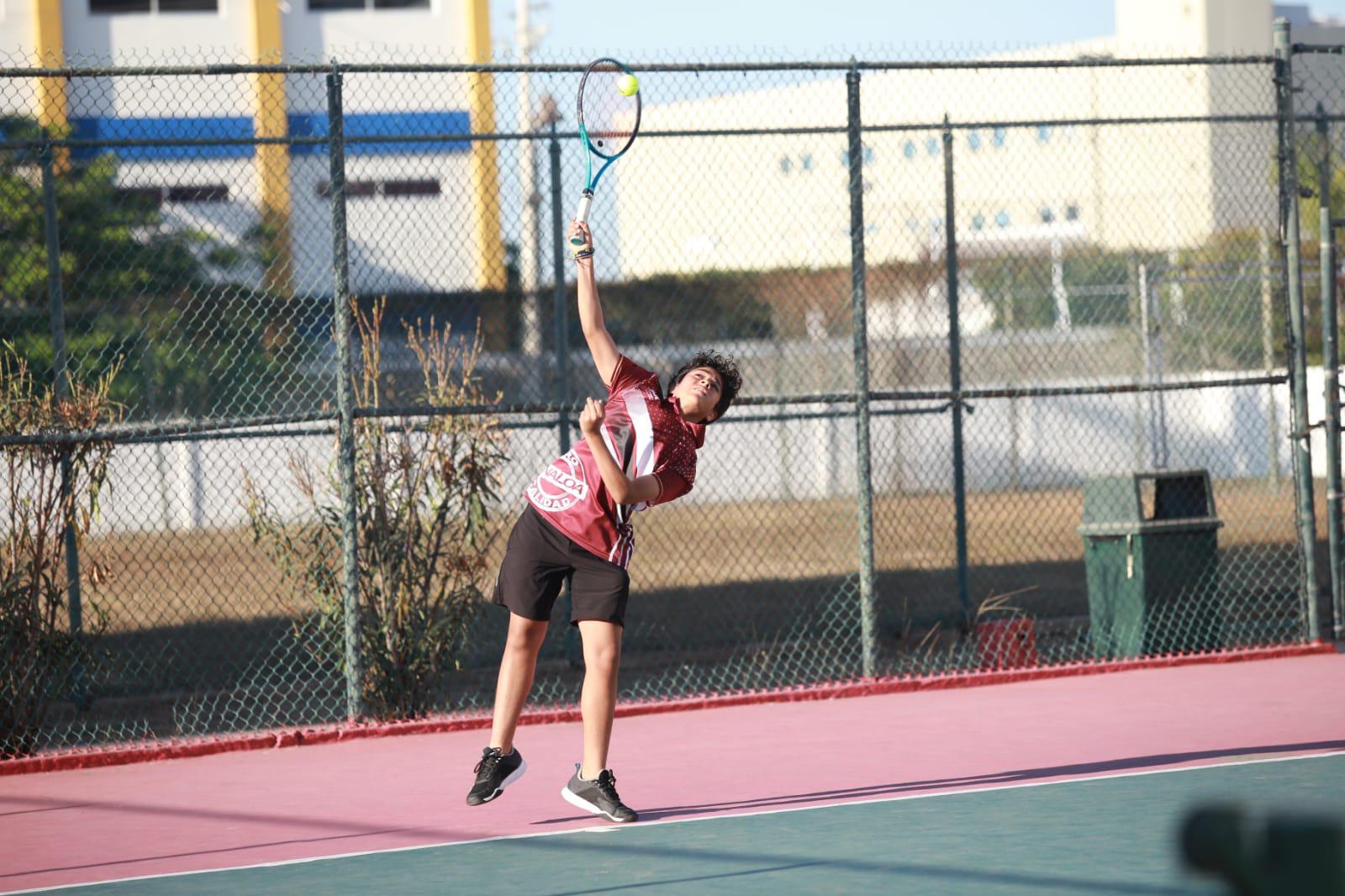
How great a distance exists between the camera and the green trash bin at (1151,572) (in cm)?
983

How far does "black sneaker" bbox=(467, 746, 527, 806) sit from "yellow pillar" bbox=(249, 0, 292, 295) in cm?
2225

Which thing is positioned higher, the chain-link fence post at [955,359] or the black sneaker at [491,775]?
the chain-link fence post at [955,359]

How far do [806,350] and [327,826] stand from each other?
22.7m

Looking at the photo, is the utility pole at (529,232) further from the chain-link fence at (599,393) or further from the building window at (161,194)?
the building window at (161,194)

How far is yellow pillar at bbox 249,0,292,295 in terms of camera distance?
97.9 ft

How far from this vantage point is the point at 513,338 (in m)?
32.0

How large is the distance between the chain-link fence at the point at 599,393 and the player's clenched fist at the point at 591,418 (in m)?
2.67

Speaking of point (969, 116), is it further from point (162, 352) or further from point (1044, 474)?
point (162, 352)

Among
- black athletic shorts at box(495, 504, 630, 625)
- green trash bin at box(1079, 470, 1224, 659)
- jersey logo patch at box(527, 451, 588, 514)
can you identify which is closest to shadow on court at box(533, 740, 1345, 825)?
black athletic shorts at box(495, 504, 630, 625)

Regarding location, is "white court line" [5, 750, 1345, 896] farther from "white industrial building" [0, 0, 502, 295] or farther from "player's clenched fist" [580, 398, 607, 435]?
"white industrial building" [0, 0, 502, 295]

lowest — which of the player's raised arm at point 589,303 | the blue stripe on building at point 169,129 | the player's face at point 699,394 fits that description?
the player's face at point 699,394

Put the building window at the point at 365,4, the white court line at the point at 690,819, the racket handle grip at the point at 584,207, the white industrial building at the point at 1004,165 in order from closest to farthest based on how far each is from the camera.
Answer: the white court line at the point at 690,819 → the racket handle grip at the point at 584,207 → the building window at the point at 365,4 → the white industrial building at the point at 1004,165

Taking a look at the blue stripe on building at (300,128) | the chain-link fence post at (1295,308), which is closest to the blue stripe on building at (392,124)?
the blue stripe on building at (300,128)

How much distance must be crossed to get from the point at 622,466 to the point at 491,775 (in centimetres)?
127
